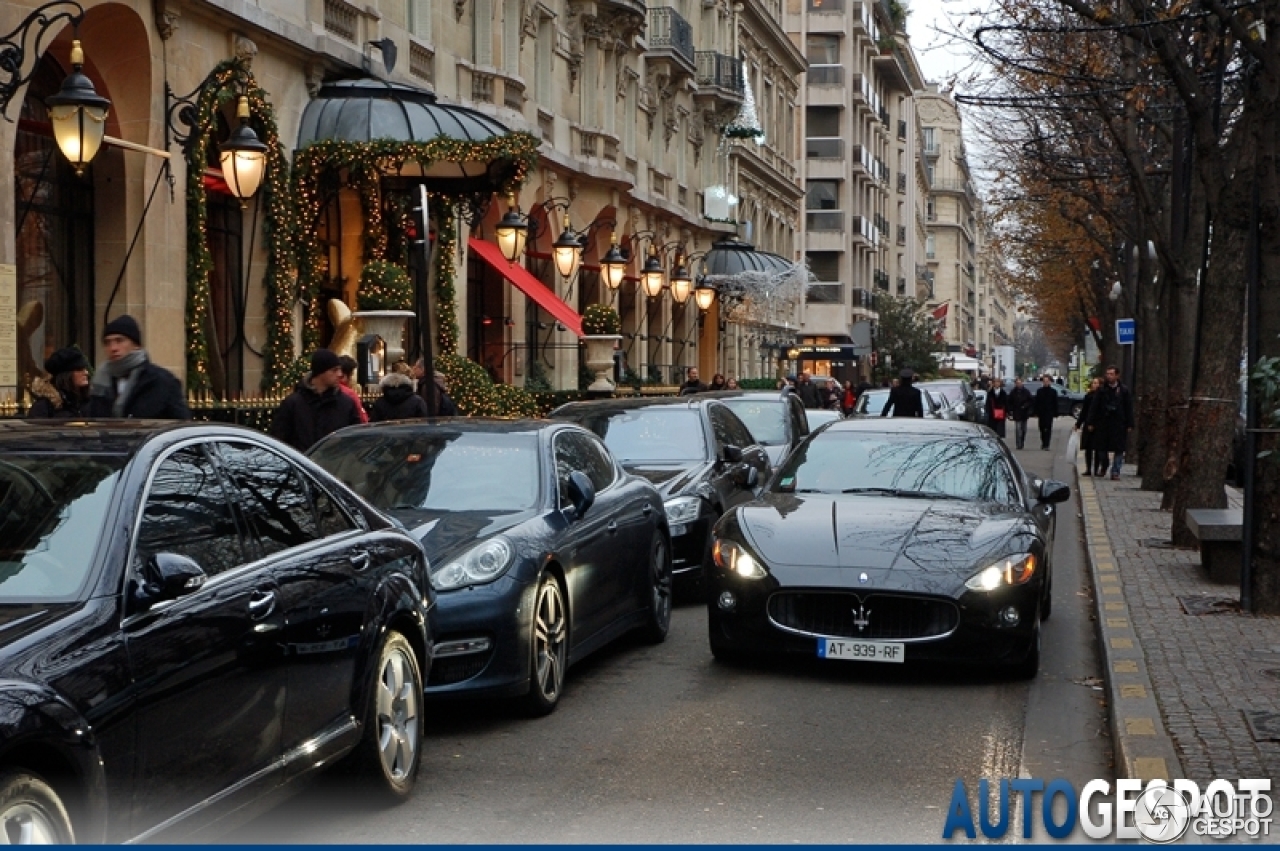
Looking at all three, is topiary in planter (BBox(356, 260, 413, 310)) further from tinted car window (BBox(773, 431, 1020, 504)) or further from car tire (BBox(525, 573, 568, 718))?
car tire (BBox(525, 573, 568, 718))

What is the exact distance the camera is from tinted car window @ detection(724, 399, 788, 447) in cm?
1942

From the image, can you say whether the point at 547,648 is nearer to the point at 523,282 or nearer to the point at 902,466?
the point at 902,466

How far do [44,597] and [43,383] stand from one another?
11639mm

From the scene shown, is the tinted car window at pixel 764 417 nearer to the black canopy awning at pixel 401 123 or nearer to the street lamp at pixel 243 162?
the street lamp at pixel 243 162

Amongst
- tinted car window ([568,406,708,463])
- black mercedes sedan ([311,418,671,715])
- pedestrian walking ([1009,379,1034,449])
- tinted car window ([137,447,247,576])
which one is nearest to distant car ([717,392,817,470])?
tinted car window ([568,406,708,463])

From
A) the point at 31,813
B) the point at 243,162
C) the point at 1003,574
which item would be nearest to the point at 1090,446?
the point at 243,162

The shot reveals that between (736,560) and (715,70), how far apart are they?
4319cm

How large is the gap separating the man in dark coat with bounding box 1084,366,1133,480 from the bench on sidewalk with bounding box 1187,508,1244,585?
15.0m

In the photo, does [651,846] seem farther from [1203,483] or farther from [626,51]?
[626,51]

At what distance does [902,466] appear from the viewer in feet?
40.0

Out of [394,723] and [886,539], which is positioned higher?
[886,539]

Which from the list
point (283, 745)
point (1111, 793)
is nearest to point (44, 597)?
point (283, 745)

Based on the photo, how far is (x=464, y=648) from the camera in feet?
28.9

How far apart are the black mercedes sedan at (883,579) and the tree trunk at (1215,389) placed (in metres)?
5.19
